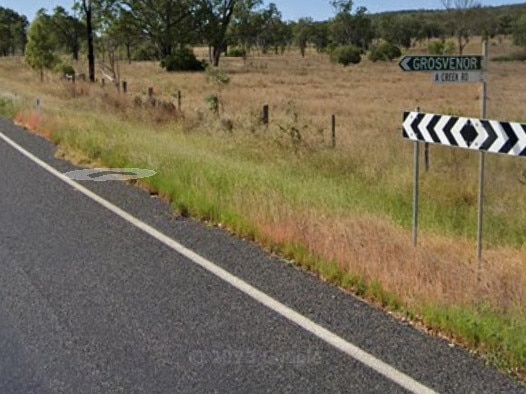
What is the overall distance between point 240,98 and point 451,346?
2761cm

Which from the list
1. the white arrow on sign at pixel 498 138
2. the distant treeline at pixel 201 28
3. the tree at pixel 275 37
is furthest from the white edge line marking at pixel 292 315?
the tree at pixel 275 37

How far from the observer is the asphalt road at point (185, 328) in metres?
3.74

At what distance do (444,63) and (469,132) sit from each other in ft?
2.61

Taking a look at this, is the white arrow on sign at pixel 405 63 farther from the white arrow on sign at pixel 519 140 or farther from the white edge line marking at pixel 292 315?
the white edge line marking at pixel 292 315

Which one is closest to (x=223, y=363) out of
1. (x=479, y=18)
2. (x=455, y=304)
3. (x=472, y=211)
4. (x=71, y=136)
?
(x=455, y=304)

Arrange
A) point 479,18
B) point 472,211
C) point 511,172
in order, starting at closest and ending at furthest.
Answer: point 472,211, point 511,172, point 479,18

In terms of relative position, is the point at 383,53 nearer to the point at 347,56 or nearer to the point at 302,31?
the point at 347,56

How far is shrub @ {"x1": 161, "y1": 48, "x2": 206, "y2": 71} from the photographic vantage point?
70.5m

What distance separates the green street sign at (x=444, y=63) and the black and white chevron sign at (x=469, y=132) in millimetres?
440

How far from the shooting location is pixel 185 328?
14.8 feet

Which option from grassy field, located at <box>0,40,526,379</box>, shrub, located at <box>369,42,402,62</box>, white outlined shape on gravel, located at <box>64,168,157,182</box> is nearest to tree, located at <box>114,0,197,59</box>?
shrub, located at <box>369,42,402,62</box>

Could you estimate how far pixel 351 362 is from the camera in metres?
3.93

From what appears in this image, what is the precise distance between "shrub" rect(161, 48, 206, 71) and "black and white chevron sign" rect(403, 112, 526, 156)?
6615 cm

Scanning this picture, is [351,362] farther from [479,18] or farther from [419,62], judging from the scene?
[479,18]
